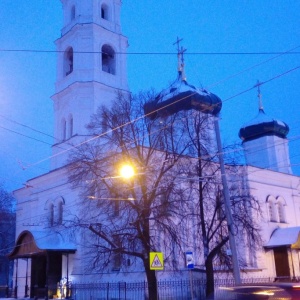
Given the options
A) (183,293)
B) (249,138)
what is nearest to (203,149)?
(183,293)

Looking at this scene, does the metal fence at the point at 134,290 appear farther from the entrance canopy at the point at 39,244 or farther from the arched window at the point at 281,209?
the arched window at the point at 281,209

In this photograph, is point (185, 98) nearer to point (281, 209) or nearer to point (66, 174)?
point (66, 174)

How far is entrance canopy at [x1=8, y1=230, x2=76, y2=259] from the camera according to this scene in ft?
81.0

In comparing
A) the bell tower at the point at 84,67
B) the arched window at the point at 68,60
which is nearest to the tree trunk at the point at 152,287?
the bell tower at the point at 84,67

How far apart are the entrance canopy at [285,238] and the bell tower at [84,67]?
1404cm

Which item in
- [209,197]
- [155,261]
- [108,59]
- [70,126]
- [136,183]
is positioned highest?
[108,59]

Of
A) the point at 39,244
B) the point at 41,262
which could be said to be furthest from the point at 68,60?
the point at 41,262

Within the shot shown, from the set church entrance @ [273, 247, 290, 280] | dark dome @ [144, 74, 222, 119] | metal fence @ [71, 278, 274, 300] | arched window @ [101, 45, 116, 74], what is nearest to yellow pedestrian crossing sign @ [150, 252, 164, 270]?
metal fence @ [71, 278, 274, 300]

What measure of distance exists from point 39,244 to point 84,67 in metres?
11.9

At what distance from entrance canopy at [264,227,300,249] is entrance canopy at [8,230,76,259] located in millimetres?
13218

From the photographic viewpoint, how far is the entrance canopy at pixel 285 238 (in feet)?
94.4

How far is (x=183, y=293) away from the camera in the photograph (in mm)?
22625

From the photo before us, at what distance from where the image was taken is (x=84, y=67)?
97.7 feet

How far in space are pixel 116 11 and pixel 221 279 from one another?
2018 cm
